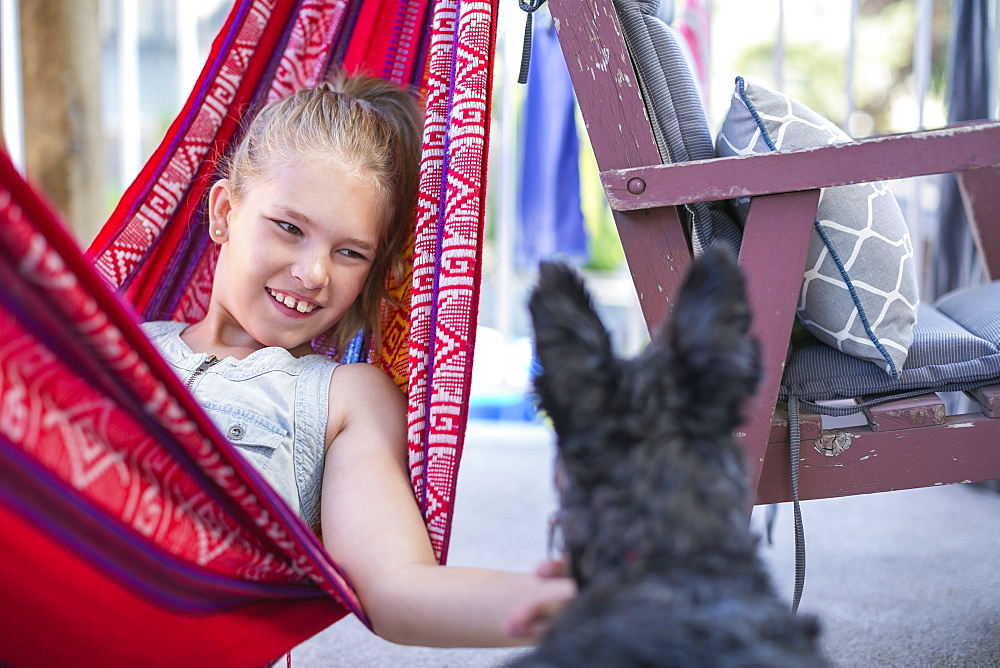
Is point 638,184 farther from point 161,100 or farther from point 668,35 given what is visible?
point 161,100

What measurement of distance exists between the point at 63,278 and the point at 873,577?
4.82 feet

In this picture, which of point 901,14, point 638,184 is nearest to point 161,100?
point 901,14

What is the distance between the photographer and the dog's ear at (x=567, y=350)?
59 centimetres

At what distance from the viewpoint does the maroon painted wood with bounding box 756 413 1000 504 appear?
102cm

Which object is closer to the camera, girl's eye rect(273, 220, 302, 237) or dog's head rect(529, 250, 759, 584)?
dog's head rect(529, 250, 759, 584)

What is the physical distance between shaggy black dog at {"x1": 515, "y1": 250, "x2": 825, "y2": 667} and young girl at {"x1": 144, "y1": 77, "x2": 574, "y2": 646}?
0.26 m

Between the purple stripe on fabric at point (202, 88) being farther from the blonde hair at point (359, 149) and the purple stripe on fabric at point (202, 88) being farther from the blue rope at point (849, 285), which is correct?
the blue rope at point (849, 285)

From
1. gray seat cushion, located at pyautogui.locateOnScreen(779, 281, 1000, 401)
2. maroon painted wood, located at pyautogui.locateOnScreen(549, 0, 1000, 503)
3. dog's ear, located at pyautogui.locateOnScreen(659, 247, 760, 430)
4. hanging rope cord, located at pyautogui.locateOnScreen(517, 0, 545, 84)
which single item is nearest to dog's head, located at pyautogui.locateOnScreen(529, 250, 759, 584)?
dog's ear, located at pyautogui.locateOnScreen(659, 247, 760, 430)

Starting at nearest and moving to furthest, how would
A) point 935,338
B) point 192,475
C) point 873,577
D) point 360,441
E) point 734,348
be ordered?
point 734,348
point 192,475
point 360,441
point 935,338
point 873,577

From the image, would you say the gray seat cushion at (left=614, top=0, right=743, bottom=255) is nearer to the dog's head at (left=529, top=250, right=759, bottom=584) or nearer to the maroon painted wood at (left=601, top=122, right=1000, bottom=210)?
the maroon painted wood at (left=601, top=122, right=1000, bottom=210)

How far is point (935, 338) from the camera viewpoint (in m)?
1.09

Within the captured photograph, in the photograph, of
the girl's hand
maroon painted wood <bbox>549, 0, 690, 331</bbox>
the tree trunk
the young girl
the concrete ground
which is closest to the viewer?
the girl's hand

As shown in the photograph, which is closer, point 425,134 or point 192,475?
point 192,475

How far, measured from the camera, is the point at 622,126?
1.01 m
